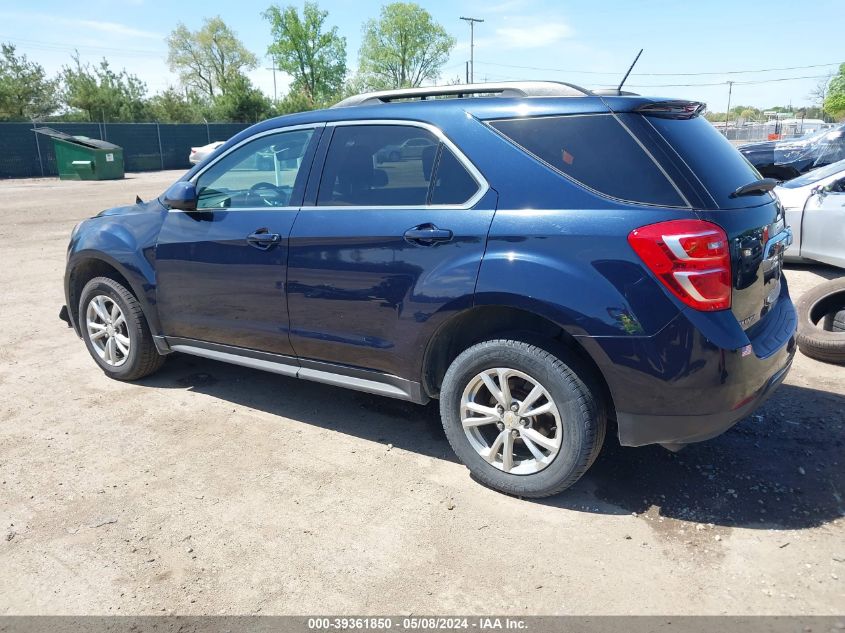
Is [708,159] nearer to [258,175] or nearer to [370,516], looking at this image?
[370,516]

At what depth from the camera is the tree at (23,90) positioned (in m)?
39.8

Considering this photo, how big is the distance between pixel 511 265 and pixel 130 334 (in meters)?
3.09

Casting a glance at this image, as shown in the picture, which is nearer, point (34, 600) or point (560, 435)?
point (34, 600)

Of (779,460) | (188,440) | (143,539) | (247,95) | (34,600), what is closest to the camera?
(34,600)

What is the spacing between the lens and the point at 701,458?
3.59 meters

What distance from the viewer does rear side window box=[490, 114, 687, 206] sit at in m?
2.81

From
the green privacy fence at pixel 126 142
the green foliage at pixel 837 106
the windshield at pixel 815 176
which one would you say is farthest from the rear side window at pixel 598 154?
the green foliage at pixel 837 106

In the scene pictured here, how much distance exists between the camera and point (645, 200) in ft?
9.16

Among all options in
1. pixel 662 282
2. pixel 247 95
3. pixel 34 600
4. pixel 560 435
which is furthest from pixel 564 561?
pixel 247 95

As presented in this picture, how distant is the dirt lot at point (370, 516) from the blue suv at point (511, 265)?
1.29 feet

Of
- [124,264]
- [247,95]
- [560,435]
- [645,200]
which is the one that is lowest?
[560,435]

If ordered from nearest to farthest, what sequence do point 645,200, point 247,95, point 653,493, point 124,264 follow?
point 645,200
point 653,493
point 124,264
point 247,95

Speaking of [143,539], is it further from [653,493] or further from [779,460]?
[779,460]

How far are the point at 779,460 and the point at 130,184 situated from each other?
2613cm
